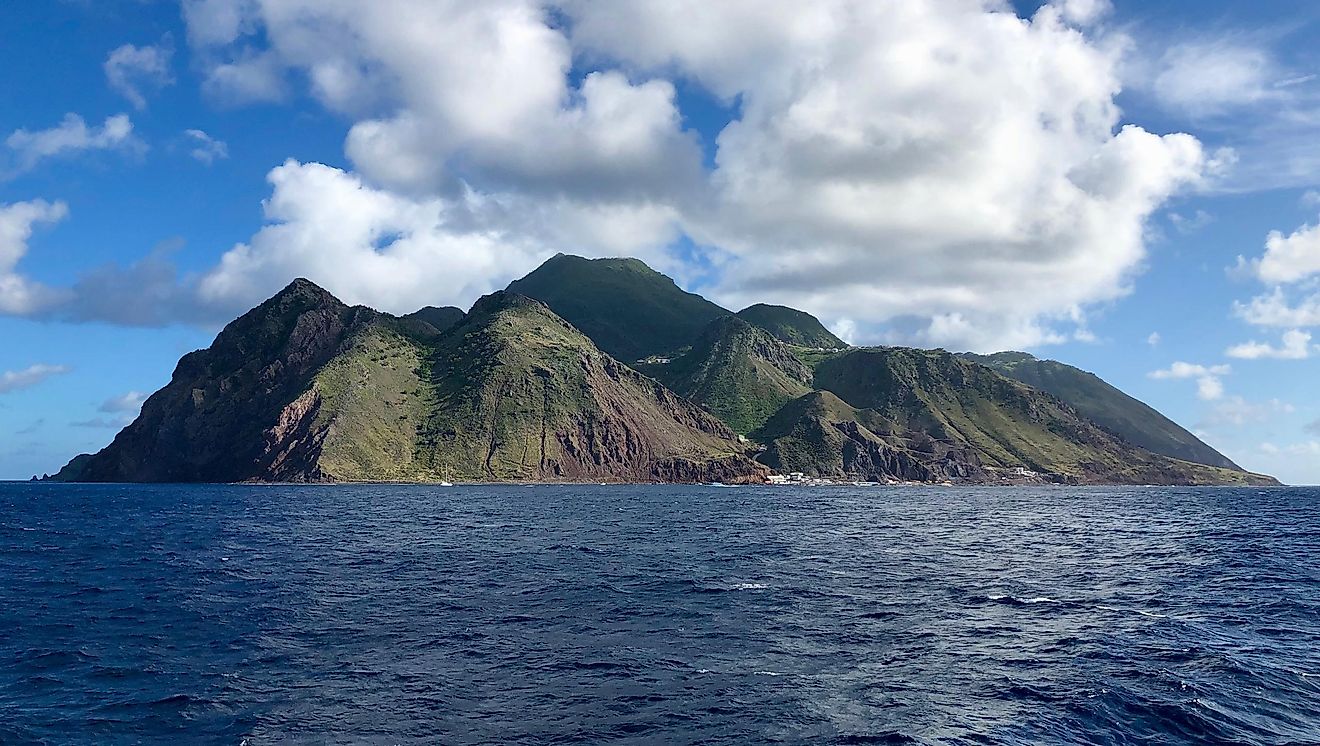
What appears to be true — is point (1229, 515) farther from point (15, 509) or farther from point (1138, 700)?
point (15, 509)

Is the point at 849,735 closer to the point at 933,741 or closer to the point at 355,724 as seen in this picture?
the point at 933,741

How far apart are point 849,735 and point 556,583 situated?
43.9 m

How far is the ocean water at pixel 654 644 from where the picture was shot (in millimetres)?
39500

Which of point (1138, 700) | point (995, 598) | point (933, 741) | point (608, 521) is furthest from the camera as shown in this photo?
point (608, 521)

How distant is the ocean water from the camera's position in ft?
130

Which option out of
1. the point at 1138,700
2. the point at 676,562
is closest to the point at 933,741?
the point at 1138,700

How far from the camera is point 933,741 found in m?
36.9

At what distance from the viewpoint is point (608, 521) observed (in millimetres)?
156375

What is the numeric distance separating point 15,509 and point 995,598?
21710 centimetres

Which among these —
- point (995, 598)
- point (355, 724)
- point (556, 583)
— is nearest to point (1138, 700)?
point (995, 598)

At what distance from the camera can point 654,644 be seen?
54.0 meters

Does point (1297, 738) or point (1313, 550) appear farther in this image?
point (1313, 550)

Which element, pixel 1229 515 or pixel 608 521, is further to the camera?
pixel 1229 515

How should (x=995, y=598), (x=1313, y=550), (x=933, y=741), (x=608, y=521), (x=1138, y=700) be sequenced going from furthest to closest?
1. (x=608, y=521)
2. (x=1313, y=550)
3. (x=995, y=598)
4. (x=1138, y=700)
5. (x=933, y=741)
